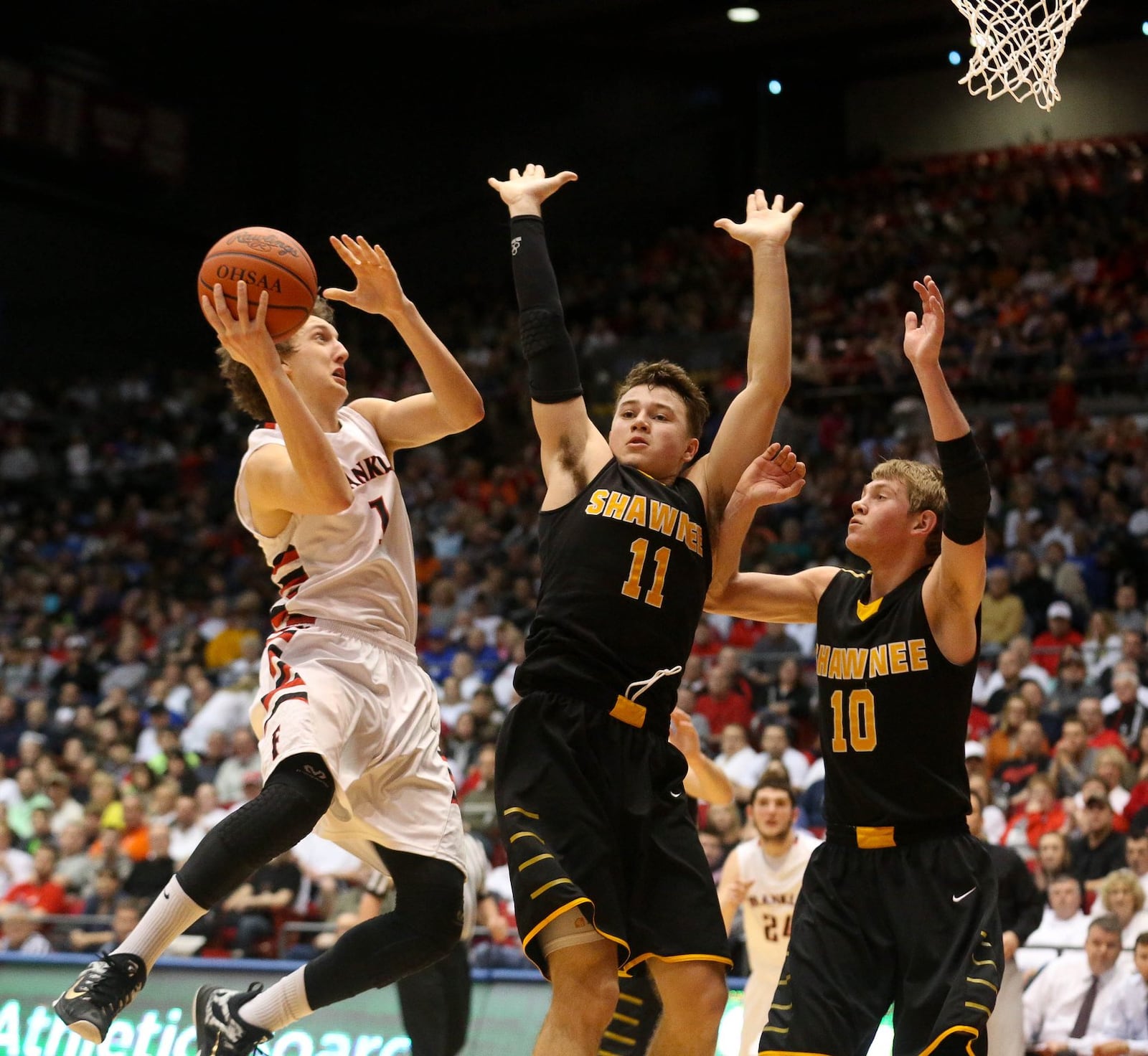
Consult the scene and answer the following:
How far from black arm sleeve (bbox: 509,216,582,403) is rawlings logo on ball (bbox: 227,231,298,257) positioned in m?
0.71

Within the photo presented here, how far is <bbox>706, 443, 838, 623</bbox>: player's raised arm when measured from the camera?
4922mm

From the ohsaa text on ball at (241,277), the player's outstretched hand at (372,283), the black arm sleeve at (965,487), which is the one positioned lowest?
the black arm sleeve at (965,487)

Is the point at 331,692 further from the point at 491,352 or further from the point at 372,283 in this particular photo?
the point at 491,352

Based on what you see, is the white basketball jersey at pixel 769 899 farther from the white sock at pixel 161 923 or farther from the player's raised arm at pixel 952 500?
the white sock at pixel 161 923

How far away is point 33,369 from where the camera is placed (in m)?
23.2

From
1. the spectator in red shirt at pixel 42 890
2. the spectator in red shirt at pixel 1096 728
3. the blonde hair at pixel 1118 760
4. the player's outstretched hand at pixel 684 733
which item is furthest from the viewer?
the spectator in red shirt at pixel 42 890

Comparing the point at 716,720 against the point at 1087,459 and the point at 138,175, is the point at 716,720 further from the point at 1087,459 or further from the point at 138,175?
the point at 138,175

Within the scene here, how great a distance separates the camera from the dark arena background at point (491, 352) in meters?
11.5

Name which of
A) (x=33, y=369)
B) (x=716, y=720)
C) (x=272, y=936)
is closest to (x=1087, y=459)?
(x=716, y=720)

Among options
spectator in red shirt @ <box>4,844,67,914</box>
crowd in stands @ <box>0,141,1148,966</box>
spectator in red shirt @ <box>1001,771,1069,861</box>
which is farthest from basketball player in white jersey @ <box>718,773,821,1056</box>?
spectator in red shirt @ <box>4,844,67,914</box>

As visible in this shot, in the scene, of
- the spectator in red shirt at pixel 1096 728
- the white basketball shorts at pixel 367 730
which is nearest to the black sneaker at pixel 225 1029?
the white basketball shorts at pixel 367 730

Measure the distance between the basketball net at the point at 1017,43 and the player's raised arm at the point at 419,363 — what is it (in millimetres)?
2132

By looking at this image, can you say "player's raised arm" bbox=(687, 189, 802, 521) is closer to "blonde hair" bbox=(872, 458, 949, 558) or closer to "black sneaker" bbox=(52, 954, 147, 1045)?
"blonde hair" bbox=(872, 458, 949, 558)

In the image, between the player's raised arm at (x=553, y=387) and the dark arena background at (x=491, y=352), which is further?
the dark arena background at (x=491, y=352)
